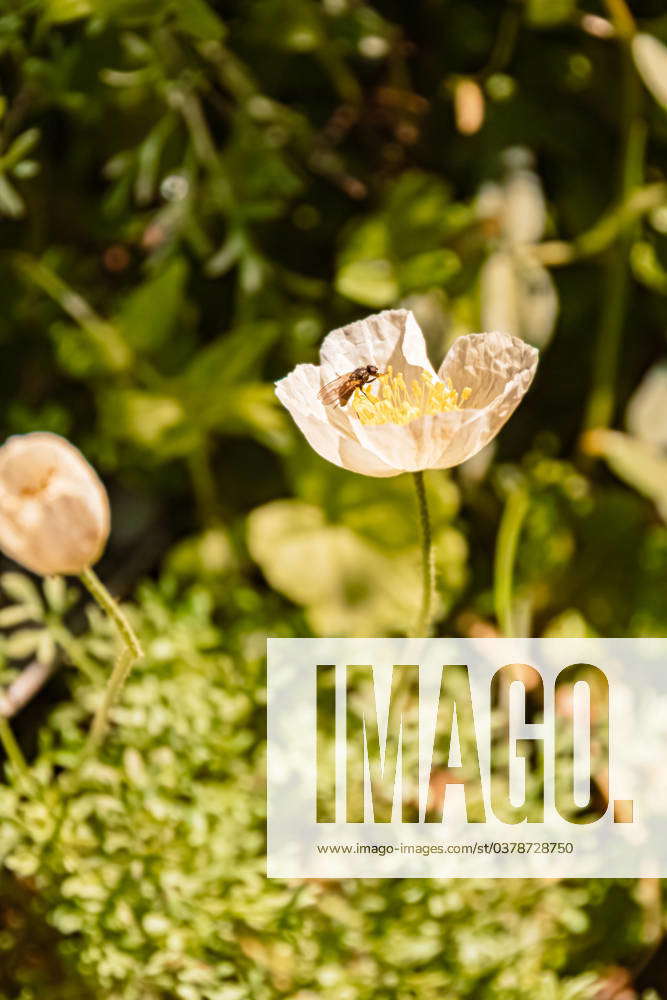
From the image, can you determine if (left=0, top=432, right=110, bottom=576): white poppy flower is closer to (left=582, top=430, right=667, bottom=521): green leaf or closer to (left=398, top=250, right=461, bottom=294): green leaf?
(left=398, top=250, right=461, bottom=294): green leaf

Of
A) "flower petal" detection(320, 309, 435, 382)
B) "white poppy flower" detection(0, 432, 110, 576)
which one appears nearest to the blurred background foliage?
Result: "white poppy flower" detection(0, 432, 110, 576)

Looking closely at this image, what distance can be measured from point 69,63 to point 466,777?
0.65m

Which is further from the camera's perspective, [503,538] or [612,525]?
[612,525]

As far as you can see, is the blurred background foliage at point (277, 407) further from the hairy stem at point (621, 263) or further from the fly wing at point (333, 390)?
the fly wing at point (333, 390)

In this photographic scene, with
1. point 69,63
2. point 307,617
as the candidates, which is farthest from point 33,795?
point 69,63

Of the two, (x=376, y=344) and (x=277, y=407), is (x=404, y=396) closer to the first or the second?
(x=376, y=344)

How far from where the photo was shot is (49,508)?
2.04 feet

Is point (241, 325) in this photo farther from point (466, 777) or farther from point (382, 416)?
point (466, 777)

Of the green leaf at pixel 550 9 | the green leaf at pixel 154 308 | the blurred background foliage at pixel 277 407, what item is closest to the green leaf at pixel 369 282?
the blurred background foliage at pixel 277 407

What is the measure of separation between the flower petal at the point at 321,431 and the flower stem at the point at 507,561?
0.88 feet

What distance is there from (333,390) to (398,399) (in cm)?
7

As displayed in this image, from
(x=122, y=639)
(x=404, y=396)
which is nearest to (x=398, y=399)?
(x=404, y=396)

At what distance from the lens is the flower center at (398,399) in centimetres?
67

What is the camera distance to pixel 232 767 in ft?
2.52
